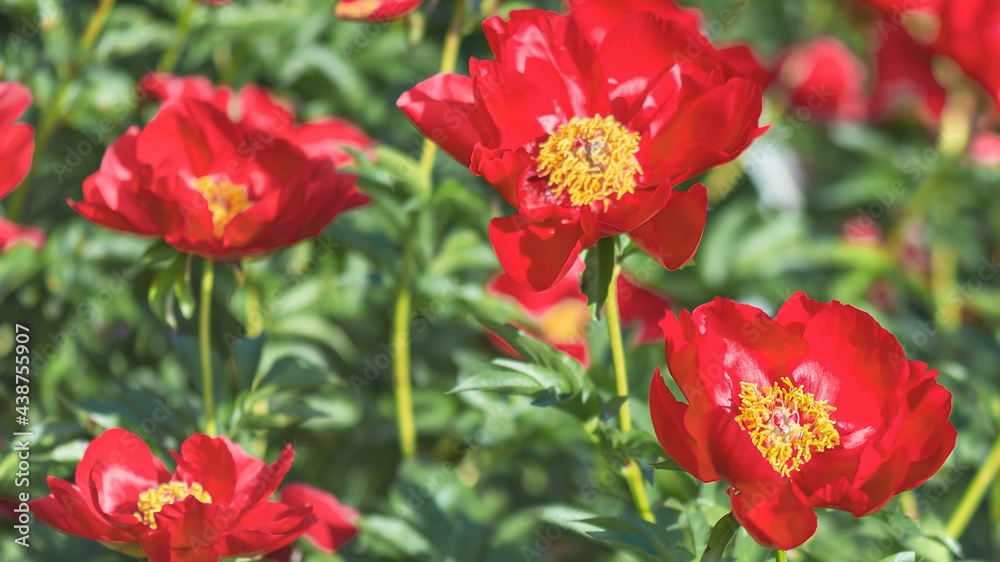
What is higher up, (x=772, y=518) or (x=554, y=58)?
(x=554, y=58)

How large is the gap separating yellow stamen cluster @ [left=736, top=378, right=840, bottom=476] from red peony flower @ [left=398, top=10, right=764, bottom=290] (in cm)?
15

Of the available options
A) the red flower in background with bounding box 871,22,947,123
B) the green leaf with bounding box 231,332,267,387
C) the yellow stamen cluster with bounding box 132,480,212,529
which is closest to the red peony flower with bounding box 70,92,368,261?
the green leaf with bounding box 231,332,267,387

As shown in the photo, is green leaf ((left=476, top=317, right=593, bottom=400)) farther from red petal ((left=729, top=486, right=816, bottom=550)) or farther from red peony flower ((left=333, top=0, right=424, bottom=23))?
red peony flower ((left=333, top=0, right=424, bottom=23))

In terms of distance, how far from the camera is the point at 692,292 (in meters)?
1.52

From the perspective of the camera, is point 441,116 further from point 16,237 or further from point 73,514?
point 16,237

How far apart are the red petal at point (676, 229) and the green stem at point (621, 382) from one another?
44 millimetres

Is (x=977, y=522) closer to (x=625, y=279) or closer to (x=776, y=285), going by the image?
(x=776, y=285)

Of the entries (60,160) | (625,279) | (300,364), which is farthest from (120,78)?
(625,279)

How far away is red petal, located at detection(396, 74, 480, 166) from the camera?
Answer: 698mm

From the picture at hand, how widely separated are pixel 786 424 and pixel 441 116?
1.23 feet

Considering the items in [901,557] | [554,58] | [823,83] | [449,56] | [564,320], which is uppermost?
[554,58]

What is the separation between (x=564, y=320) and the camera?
1.69 metres

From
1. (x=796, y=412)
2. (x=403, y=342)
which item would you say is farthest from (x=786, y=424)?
(x=403, y=342)

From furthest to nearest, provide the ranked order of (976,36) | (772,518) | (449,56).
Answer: (976,36) → (449,56) → (772,518)
